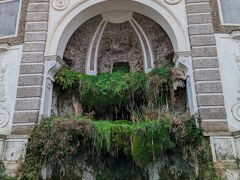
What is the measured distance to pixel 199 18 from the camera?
1165 centimetres

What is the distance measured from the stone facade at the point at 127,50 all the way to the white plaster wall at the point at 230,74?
0.12 feet

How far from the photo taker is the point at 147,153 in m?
9.45

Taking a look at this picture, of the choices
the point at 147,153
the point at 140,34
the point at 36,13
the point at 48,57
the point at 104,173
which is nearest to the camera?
the point at 147,153

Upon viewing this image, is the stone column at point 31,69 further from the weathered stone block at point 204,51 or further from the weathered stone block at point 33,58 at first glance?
the weathered stone block at point 204,51

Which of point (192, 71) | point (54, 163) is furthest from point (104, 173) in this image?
point (192, 71)

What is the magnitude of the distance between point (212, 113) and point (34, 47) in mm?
7444

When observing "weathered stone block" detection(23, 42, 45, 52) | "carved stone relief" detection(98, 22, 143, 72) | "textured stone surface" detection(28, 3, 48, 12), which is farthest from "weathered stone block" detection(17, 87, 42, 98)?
"carved stone relief" detection(98, 22, 143, 72)

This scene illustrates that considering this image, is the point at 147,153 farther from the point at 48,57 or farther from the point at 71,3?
the point at 71,3

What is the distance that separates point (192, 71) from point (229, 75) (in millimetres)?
1376

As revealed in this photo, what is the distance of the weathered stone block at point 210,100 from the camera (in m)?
10.3

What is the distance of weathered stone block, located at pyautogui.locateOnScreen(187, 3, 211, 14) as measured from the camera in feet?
38.7

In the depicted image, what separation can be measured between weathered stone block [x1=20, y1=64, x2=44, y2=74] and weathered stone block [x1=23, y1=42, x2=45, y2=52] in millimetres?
727

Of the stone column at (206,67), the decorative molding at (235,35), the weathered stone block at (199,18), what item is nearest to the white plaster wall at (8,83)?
the stone column at (206,67)

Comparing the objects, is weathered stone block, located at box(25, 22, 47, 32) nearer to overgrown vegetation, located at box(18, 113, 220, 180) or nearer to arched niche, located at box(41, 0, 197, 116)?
arched niche, located at box(41, 0, 197, 116)
